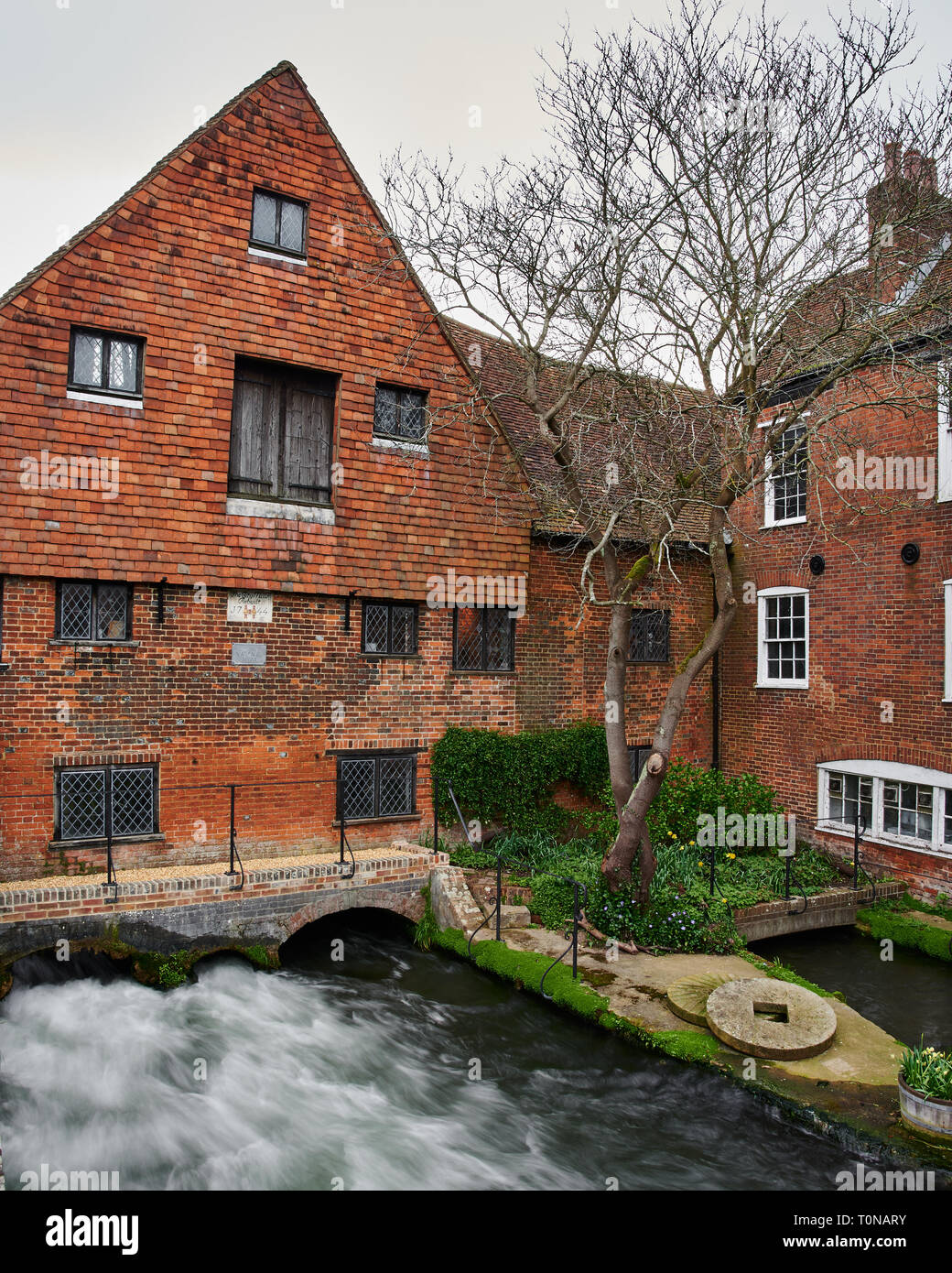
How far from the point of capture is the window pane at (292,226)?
12.1m

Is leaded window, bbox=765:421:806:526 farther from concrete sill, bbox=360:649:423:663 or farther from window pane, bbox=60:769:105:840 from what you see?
window pane, bbox=60:769:105:840

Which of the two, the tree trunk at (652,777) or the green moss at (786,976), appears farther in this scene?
the tree trunk at (652,777)

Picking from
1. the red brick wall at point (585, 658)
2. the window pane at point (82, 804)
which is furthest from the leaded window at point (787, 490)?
the window pane at point (82, 804)

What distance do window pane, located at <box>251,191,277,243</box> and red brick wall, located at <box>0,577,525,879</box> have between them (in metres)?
5.25

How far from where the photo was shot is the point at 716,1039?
7.89 m

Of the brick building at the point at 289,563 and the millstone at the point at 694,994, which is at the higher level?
the brick building at the point at 289,563

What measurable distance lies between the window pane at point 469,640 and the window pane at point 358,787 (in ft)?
7.43

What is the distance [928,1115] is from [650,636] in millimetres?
10509

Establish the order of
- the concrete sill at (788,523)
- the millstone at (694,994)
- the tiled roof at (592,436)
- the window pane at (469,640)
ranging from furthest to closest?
the concrete sill at (788,523), the window pane at (469,640), the tiled roof at (592,436), the millstone at (694,994)

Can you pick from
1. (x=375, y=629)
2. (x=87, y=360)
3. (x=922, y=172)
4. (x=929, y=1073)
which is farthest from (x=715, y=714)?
(x=87, y=360)

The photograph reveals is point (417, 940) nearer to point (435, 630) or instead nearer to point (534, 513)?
point (435, 630)

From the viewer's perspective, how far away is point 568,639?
1476 cm

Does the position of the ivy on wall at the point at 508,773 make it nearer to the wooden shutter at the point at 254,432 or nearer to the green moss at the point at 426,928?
the green moss at the point at 426,928

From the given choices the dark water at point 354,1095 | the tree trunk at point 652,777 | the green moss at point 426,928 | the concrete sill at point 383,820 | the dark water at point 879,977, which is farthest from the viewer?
the concrete sill at point 383,820
